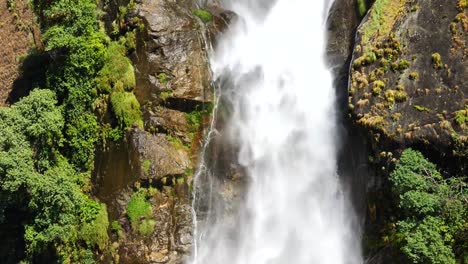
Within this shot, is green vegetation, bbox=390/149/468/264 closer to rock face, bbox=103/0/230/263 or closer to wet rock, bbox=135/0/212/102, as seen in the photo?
rock face, bbox=103/0/230/263

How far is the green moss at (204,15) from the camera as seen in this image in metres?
22.5

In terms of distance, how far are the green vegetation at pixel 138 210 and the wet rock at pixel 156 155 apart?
87cm

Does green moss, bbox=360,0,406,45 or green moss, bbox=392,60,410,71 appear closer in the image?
green moss, bbox=392,60,410,71

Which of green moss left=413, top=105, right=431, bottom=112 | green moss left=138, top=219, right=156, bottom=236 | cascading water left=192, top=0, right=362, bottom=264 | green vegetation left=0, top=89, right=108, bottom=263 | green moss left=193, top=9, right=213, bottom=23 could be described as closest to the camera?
green moss left=413, top=105, right=431, bottom=112

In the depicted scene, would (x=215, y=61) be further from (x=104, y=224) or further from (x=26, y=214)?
(x=26, y=214)

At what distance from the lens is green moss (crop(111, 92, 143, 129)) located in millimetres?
20891

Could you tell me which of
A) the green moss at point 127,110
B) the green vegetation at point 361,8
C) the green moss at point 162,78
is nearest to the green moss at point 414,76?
the green vegetation at point 361,8

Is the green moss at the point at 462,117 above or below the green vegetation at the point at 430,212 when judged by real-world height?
above

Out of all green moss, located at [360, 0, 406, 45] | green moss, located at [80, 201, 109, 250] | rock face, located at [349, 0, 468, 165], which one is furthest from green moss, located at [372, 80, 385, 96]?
green moss, located at [80, 201, 109, 250]

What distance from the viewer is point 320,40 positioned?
884 inches

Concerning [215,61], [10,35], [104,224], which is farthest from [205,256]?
[10,35]

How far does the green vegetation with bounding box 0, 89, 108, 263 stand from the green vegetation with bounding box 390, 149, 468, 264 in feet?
38.0

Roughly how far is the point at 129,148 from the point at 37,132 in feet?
11.9

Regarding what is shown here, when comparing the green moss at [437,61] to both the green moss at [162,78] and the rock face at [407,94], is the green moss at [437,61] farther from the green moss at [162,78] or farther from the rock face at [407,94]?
the green moss at [162,78]
